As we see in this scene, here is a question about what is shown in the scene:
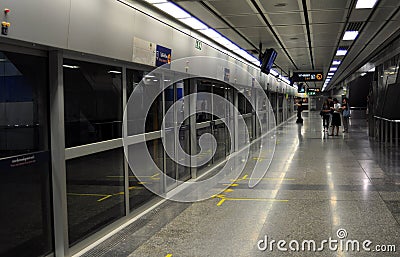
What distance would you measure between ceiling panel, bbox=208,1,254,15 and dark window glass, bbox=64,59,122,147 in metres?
2.36

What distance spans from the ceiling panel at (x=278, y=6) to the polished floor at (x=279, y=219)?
3011 millimetres

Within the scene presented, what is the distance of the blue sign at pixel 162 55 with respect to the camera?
235 inches

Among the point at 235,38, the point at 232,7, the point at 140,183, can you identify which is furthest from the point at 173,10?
the point at 235,38

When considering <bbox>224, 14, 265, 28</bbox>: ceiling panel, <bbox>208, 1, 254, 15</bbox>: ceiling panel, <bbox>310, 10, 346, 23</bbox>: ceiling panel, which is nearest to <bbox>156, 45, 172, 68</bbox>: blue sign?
<bbox>208, 1, 254, 15</bbox>: ceiling panel

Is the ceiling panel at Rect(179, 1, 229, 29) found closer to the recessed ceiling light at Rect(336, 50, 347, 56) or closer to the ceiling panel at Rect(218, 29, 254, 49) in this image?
the ceiling panel at Rect(218, 29, 254, 49)

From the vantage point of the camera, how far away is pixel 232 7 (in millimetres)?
7125

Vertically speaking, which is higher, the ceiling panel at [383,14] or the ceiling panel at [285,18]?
the ceiling panel at [383,14]

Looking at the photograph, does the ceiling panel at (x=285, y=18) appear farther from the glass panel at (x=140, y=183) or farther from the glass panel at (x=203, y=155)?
the glass panel at (x=140, y=183)

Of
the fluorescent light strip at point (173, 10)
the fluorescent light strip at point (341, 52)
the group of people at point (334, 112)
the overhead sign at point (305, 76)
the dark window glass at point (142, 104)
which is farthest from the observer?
the overhead sign at point (305, 76)

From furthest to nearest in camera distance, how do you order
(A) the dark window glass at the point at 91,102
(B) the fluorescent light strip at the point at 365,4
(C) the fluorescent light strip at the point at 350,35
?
(C) the fluorescent light strip at the point at 350,35 → (B) the fluorescent light strip at the point at 365,4 → (A) the dark window glass at the point at 91,102

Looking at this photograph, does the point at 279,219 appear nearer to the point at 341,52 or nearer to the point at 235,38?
the point at 235,38

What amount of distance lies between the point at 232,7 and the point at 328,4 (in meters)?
1.58

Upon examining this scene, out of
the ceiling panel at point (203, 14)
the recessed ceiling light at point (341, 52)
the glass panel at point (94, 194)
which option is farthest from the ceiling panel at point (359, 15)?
the recessed ceiling light at point (341, 52)

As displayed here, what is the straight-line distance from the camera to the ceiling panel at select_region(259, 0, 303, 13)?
22.7 ft
